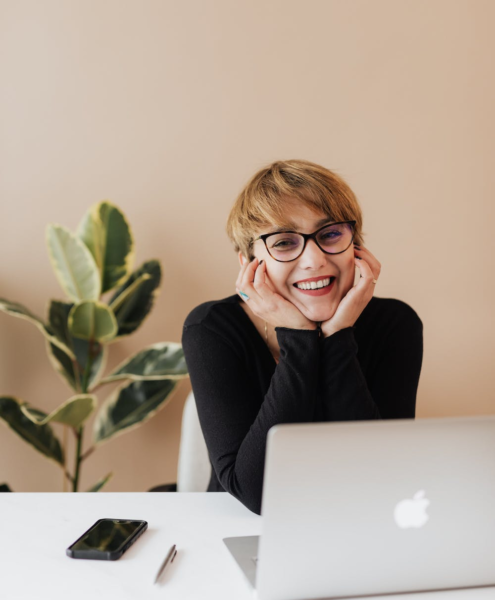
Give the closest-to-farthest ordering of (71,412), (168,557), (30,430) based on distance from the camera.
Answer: (168,557)
(71,412)
(30,430)

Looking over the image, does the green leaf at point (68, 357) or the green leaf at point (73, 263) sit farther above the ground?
the green leaf at point (73, 263)

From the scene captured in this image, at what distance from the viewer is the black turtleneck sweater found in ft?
3.97

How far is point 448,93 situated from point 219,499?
1975mm

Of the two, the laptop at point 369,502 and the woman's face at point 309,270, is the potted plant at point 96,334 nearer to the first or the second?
the woman's face at point 309,270

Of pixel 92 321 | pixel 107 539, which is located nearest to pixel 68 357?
pixel 92 321

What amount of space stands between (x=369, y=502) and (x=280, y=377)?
53 centimetres

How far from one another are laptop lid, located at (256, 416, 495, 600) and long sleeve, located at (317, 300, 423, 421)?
1.69 feet

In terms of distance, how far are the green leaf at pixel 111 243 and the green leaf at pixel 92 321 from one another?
5.1 inches

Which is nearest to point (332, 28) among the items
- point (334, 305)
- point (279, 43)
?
point (279, 43)

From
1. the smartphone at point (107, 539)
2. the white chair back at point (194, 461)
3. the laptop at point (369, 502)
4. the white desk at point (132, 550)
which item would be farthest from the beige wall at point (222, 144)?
the laptop at point (369, 502)

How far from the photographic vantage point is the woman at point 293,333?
126cm

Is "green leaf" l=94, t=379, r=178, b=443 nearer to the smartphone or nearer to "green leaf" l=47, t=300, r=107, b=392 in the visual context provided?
"green leaf" l=47, t=300, r=107, b=392

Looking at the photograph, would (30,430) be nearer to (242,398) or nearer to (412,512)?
(242,398)

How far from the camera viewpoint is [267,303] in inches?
53.8
